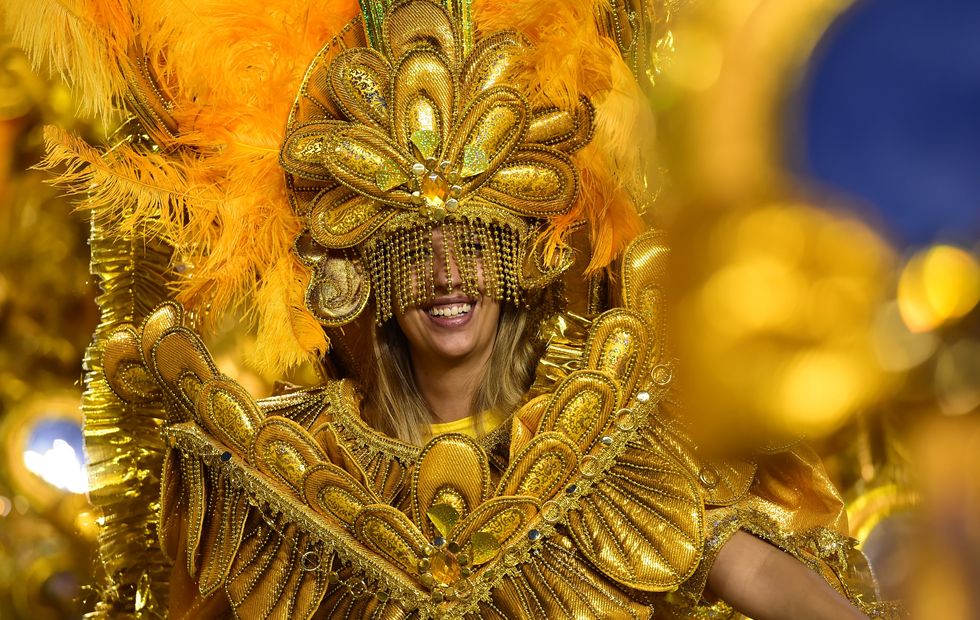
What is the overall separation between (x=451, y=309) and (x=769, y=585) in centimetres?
91

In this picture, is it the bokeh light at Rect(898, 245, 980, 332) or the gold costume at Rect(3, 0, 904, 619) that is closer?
the bokeh light at Rect(898, 245, 980, 332)

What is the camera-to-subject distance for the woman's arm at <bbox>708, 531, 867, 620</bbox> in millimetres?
1949

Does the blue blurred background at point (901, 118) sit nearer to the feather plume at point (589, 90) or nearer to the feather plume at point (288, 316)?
the feather plume at point (589, 90)

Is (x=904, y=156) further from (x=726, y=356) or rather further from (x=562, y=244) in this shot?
(x=562, y=244)

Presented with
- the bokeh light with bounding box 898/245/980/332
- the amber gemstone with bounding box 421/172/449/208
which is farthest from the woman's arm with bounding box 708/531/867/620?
the bokeh light with bounding box 898/245/980/332

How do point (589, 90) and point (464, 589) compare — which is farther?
point (589, 90)

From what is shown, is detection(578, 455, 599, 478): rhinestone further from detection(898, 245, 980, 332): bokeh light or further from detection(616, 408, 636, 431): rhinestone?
detection(898, 245, 980, 332): bokeh light

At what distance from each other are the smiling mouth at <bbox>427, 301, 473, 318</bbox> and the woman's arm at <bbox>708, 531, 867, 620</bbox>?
0.78 m

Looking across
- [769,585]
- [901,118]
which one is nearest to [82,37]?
[769,585]

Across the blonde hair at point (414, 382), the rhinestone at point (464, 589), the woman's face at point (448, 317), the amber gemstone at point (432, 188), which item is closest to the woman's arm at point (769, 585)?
the rhinestone at point (464, 589)

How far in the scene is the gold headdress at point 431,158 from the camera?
2355 millimetres

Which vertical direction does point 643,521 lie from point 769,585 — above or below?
above

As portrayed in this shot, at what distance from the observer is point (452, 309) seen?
7.99 feet

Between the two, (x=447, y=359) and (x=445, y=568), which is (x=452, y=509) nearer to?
(x=445, y=568)
